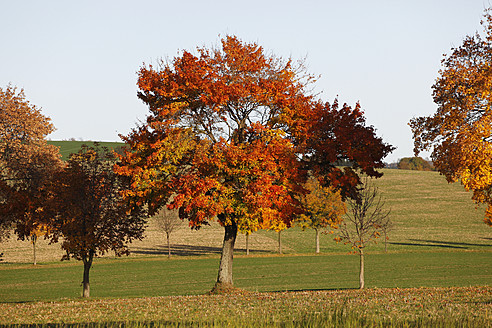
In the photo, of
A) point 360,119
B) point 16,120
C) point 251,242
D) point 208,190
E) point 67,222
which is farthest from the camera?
point 251,242

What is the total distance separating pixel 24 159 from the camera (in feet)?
106

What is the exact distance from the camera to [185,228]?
9644 cm

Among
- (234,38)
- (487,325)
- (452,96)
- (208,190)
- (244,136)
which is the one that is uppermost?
(234,38)

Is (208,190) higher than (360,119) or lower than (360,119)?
lower

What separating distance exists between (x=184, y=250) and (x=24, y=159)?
44849 millimetres

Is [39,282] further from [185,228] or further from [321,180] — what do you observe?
[185,228]

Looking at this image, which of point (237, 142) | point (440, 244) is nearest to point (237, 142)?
point (237, 142)

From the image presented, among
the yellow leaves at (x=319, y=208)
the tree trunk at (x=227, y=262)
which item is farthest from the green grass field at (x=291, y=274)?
the yellow leaves at (x=319, y=208)

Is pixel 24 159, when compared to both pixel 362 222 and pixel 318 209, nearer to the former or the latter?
pixel 362 222

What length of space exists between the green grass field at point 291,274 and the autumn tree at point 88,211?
10.4 feet

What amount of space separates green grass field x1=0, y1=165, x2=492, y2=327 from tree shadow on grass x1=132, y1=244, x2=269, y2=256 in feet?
0.47

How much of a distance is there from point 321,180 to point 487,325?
58.7 ft

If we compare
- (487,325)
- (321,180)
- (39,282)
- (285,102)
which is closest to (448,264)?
(321,180)

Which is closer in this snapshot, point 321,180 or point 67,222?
point 321,180
